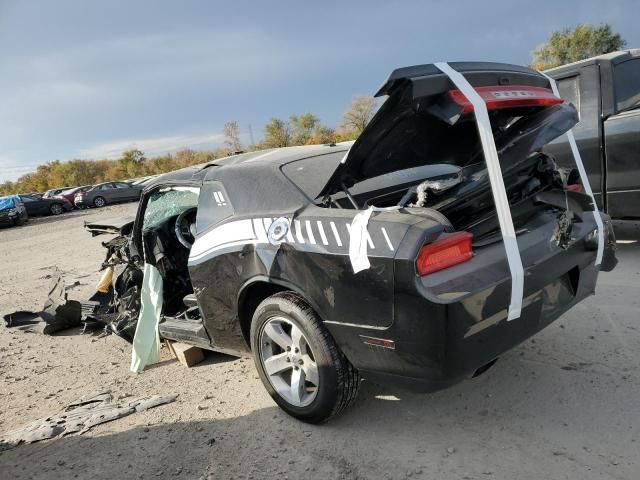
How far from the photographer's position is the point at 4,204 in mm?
21016

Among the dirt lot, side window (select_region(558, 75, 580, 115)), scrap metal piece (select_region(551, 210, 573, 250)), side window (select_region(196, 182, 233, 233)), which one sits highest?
side window (select_region(558, 75, 580, 115))

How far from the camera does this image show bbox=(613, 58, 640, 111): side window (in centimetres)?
510

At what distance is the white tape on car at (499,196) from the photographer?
86.2 inches

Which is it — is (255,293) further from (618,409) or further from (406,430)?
(618,409)

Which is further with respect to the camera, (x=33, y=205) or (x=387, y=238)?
(x=33, y=205)

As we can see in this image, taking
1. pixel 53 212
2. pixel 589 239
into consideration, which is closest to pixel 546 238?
pixel 589 239

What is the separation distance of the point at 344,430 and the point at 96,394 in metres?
2.02

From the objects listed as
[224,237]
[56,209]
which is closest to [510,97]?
[224,237]

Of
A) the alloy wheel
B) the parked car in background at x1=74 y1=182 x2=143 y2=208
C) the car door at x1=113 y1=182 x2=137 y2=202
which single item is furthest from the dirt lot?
the car door at x1=113 y1=182 x2=137 y2=202

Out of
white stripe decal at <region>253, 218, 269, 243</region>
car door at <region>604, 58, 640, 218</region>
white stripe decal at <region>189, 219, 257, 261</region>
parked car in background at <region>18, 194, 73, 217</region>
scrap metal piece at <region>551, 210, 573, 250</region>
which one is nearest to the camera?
scrap metal piece at <region>551, 210, 573, 250</region>

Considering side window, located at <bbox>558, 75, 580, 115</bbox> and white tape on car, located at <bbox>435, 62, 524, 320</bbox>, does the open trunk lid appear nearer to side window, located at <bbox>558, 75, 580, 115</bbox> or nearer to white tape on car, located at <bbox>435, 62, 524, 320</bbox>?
white tape on car, located at <bbox>435, 62, 524, 320</bbox>

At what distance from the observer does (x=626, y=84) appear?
5172 millimetres

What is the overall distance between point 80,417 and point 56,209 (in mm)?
27149

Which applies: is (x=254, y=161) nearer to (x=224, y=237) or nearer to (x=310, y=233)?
(x=224, y=237)
